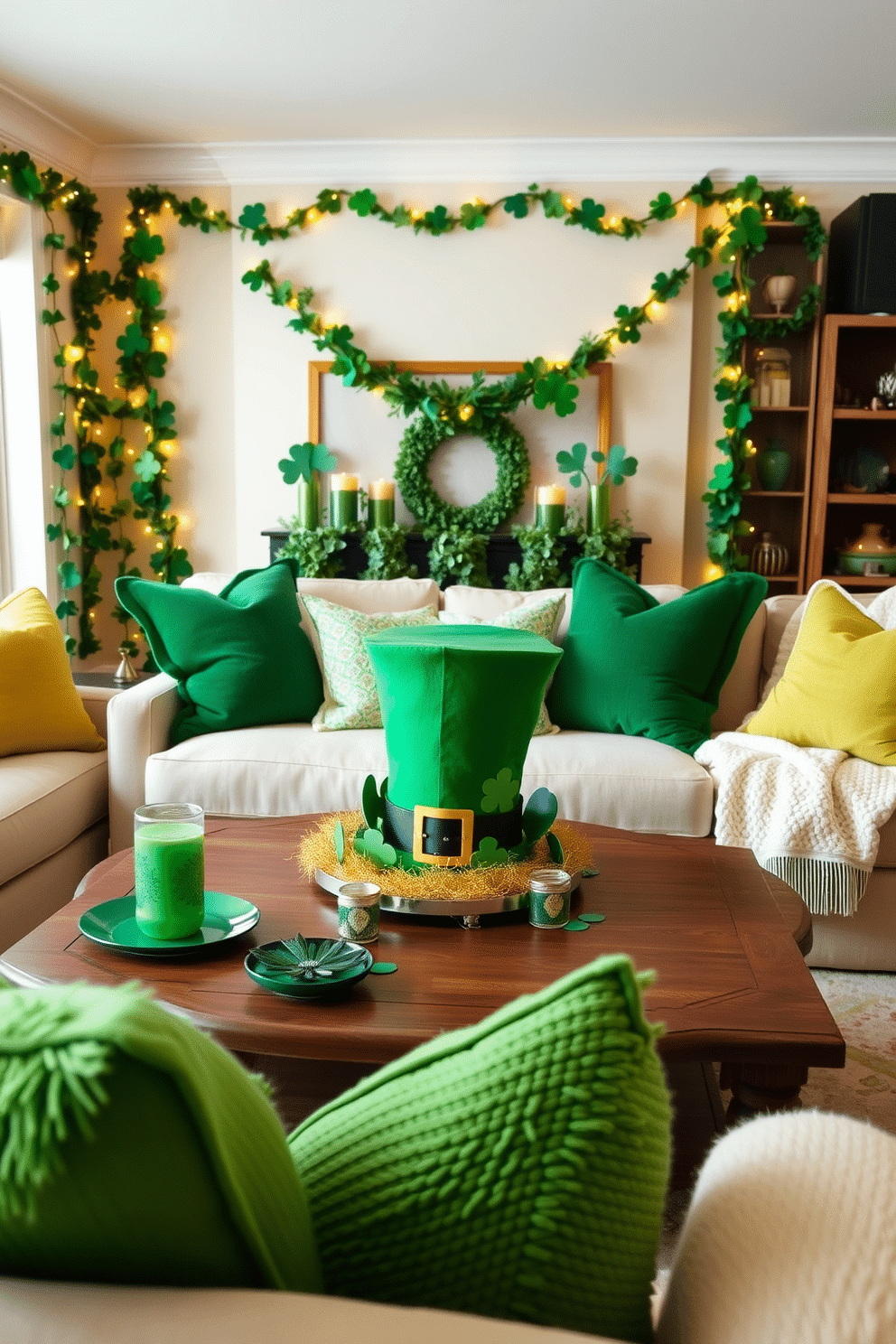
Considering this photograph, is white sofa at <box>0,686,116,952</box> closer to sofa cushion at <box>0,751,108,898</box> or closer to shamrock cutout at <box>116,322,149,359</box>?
sofa cushion at <box>0,751,108,898</box>

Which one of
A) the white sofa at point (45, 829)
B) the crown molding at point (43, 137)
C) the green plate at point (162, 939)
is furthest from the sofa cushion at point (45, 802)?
the crown molding at point (43, 137)

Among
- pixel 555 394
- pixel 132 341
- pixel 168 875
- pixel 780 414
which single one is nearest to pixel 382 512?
pixel 555 394

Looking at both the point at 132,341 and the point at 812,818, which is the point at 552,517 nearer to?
the point at 132,341

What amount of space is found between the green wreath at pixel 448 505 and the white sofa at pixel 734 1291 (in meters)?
4.33

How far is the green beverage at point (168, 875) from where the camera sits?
144 cm

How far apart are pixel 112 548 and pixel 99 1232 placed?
5.04m

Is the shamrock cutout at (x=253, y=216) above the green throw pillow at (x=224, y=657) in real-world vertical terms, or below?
above

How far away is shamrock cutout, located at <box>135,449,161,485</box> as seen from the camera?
4988 millimetres

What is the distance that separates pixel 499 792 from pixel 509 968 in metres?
0.30

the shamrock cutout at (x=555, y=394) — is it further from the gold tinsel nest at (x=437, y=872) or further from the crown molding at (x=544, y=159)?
the gold tinsel nest at (x=437, y=872)

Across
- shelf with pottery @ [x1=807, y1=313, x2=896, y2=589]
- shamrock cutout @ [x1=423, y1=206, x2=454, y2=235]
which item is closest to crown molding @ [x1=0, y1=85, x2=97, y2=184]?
shamrock cutout @ [x1=423, y1=206, x2=454, y2=235]

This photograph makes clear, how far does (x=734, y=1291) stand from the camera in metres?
0.47

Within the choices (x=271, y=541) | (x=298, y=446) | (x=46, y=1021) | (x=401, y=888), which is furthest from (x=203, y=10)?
(x=46, y=1021)

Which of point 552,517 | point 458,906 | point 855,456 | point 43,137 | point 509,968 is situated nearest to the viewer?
point 509,968
